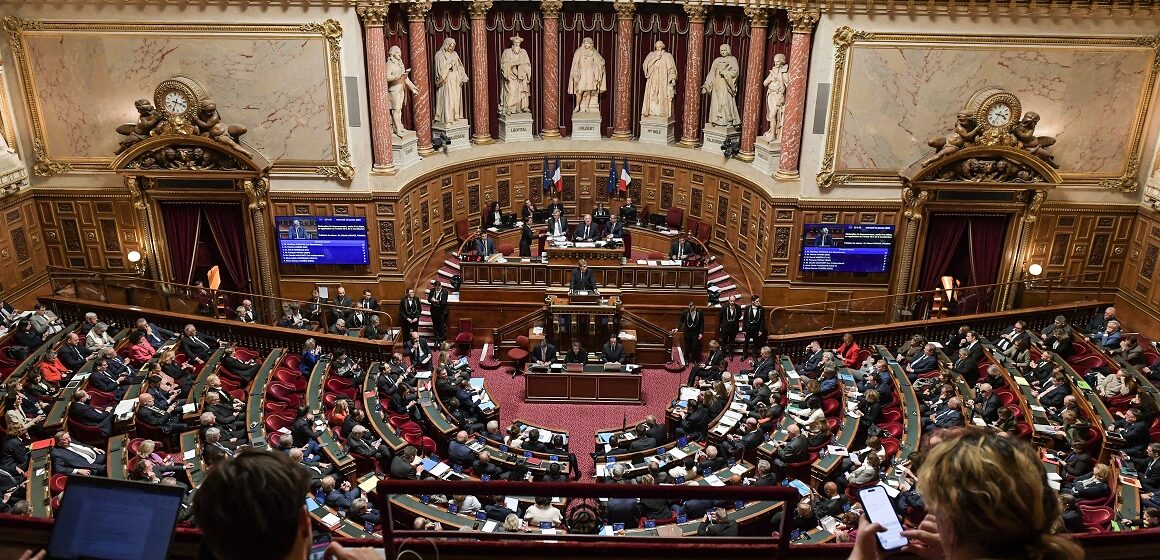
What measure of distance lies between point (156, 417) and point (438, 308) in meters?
6.72

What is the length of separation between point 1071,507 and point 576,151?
15.6m

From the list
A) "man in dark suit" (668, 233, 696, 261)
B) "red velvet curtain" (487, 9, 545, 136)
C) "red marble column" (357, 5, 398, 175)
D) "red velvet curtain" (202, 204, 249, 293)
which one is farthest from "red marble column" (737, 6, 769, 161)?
"red velvet curtain" (202, 204, 249, 293)

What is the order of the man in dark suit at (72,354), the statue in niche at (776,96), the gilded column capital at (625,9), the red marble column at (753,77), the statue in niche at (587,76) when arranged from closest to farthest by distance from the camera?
1. the man in dark suit at (72,354)
2. the red marble column at (753,77)
3. the statue in niche at (776,96)
4. the gilded column capital at (625,9)
5. the statue in niche at (587,76)

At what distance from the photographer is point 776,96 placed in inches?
803

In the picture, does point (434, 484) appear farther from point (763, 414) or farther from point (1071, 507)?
point (763, 414)

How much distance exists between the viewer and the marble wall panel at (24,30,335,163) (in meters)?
17.7

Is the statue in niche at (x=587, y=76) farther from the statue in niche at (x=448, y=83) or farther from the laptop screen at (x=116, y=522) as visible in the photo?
the laptop screen at (x=116, y=522)

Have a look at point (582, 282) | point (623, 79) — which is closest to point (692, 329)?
point (582, 282)

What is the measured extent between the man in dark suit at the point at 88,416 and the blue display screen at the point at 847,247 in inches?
560

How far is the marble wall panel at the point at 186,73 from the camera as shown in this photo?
58.1ft

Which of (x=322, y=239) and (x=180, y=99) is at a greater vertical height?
(x=180, y=99)

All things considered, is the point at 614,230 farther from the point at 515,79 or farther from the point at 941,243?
the point at 941,243

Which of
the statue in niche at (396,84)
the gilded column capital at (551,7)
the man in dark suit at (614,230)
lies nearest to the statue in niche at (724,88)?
the man in dark suit at (614,230)

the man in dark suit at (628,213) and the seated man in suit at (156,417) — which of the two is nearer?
the seated man in suit at (156,417)
